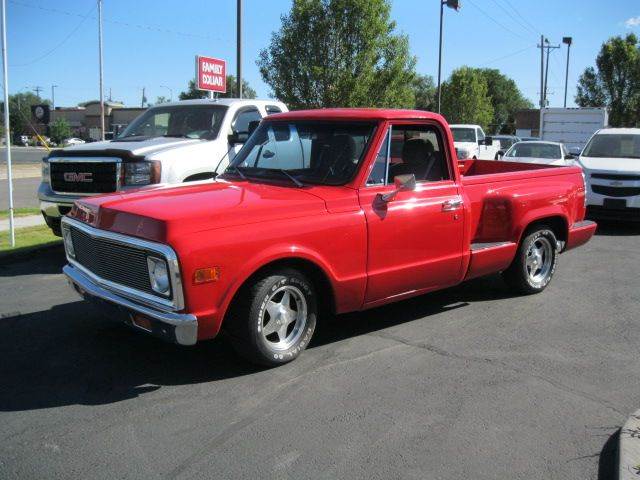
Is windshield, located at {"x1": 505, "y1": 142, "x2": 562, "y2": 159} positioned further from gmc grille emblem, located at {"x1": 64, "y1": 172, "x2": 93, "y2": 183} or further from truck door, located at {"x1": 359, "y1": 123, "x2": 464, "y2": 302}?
gmc grille emblem, located at {"x1": 64, "y1": 172, "x2": 93, "y2": 183}

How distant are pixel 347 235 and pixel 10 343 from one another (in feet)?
9.36

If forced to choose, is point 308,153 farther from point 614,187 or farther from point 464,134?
point 464,134

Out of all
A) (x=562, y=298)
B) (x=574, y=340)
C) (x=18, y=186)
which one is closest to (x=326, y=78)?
(x=18, y=186)

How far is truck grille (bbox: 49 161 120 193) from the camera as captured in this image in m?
7.40

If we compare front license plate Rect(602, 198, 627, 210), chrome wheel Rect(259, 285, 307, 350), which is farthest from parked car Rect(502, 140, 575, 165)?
chrome wheel Rect(259, 285, 307, 350)

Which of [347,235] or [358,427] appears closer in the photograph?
[358,427]

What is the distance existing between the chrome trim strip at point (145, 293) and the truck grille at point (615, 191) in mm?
9842

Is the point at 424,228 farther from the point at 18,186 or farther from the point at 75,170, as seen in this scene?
the point at 18,186

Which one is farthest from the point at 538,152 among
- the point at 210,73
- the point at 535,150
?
the point at 210,73

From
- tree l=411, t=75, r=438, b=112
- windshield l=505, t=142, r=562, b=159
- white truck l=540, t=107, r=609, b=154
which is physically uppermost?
tree l=411, t=75, r=438, b=112

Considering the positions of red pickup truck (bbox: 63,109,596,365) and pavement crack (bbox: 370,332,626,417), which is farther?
pavement crack (bbox: 370,332,626,417)

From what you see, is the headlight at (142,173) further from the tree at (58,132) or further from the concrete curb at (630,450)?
the tree at (58,132)

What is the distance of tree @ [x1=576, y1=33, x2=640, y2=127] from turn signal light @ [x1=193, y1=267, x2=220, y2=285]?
3814 centimetres

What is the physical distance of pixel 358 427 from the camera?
3.63 meters
